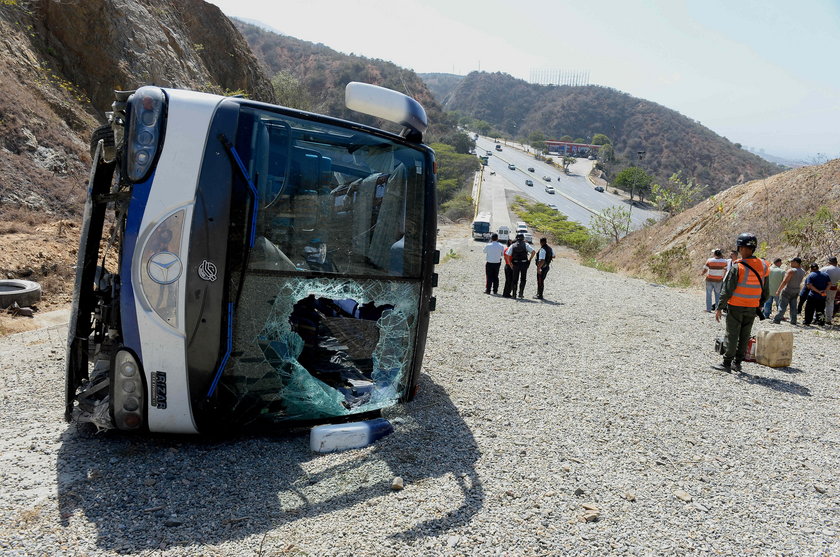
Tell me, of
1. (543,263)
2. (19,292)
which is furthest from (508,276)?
(19,292)

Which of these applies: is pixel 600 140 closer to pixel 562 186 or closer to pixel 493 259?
pixel 562 186

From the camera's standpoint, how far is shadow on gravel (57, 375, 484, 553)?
3650 mm

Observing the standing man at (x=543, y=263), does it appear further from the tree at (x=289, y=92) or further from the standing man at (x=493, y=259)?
the tree at (x=289, y=92)

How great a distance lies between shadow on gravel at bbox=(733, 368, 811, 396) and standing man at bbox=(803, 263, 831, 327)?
6.42 meters

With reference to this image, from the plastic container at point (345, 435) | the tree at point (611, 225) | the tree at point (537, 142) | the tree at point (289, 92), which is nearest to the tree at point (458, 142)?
the tree at point (537, 142)

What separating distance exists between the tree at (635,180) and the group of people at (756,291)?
69.8m

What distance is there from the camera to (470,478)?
455 cm

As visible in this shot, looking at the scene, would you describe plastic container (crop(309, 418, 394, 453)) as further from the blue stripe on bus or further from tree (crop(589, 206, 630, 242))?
tree (crop(589, 206, 630, 242))

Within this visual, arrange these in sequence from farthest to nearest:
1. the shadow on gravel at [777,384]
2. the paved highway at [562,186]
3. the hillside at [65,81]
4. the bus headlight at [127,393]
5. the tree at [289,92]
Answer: the paved highway at [562,186], the tree at [289,92], the hillside at [65,81], the shadow on gravel at [777,384], the bus headlight at [127,393]

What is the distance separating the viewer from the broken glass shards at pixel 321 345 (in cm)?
462

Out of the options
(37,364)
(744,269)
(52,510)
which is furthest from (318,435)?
(744,269)

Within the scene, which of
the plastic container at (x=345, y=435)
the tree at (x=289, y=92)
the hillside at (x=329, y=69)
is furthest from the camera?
the hillside at (x=329, y=69)

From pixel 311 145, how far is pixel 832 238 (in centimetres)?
1854

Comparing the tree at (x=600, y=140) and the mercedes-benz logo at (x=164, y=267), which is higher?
the tree at (x=600, y=140)
